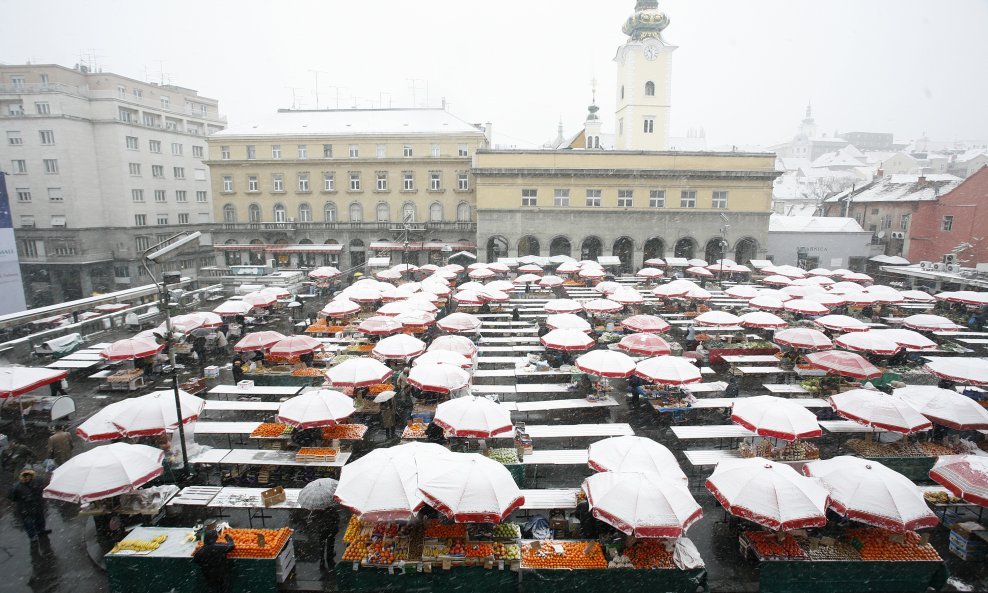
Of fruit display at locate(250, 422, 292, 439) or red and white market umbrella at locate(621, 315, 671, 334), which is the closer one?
fruit display at locate(250, 422, 292, 439)

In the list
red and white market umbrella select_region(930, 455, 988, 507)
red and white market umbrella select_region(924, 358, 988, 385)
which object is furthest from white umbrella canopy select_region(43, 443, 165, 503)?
red and white market umbrella select_region(924, 358, 988, 385)

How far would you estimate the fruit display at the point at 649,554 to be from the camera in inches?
318

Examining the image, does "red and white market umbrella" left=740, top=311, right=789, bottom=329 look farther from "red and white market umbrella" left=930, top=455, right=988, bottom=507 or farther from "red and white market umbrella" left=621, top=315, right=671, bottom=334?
"red and white market umbrella" left=930, top=455, right=988, bottom=507

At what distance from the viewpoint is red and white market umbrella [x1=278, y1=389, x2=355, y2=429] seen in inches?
430

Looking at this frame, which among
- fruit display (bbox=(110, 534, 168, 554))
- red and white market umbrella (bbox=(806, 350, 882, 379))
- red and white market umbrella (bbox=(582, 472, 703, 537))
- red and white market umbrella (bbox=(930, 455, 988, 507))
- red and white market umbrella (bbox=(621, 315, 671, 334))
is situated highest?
red and white market umbrella (bbox=(621, 315, 671, 334))

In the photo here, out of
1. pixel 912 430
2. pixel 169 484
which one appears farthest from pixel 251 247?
pixel 912 430

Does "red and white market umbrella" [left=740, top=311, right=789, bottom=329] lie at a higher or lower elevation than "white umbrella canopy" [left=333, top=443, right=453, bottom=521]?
higher

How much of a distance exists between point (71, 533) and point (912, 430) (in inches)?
677

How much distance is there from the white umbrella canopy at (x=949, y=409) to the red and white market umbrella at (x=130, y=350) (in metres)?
20.7

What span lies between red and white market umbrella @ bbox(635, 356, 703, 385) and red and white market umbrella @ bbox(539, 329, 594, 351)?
246 cm

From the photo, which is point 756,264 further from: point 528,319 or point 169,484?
point 169,484

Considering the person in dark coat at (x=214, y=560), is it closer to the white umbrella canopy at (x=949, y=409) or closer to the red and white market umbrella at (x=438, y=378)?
the red and white market umbrella at (x=438, y=378)

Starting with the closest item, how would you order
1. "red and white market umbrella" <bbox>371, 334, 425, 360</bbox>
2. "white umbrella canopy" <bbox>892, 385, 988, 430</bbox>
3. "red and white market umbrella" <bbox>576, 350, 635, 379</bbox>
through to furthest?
"white umbrella canopy" <bbox>892, 385, 988, 430</bbox>
"red and white market umbrella" <bbox>576, 350, 635, 379</bbox>
"red and white market umbrella" <bbox>371, 334, 425, 360</bbox>

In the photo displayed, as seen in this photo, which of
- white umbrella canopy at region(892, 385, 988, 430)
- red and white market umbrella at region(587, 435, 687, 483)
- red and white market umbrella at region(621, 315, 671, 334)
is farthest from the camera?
red and white market umbrella at region(621, 315, 671, 334)
